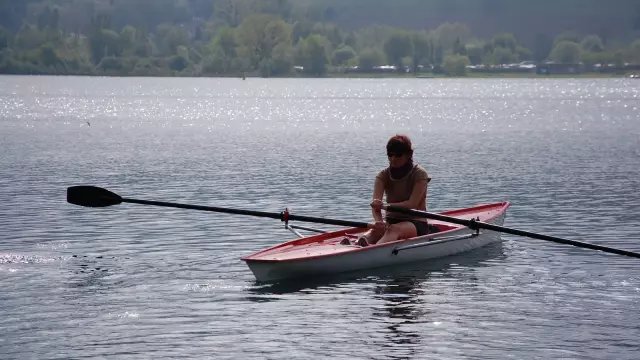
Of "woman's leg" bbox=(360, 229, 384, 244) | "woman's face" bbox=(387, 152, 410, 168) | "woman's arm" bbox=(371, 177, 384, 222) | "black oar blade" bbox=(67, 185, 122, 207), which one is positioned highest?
"woman's face" bbox=(387, 152, 410, 168)

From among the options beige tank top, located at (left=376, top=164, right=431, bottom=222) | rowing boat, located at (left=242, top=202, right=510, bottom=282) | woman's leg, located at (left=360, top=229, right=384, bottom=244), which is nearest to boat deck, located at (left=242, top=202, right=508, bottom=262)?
rowing boat, located at (left=242, top=202, right=510, bottom=282)

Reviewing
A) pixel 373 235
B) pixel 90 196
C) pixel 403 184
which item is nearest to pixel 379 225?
pixel 373 235

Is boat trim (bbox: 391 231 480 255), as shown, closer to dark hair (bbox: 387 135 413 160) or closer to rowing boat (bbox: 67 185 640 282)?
rowing boat (bbox: 67 185 640 282)

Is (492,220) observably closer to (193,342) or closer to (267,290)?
(267,290)

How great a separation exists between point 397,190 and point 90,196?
761 centimetres

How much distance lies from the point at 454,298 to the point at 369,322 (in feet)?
9.36

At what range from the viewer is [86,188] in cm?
2853

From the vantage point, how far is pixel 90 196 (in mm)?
28500

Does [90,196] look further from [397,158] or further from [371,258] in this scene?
[397,158]

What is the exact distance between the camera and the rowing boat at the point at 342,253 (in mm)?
24953

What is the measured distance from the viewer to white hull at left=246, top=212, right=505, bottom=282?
24953 mm

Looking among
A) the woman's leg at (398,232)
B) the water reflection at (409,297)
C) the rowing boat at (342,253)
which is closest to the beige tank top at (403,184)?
the woman's leg at (398,232)

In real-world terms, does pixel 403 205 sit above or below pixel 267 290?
above

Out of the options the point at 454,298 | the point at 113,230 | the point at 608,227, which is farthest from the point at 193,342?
the point at 608,227
